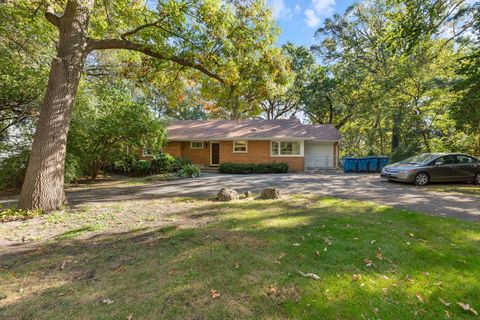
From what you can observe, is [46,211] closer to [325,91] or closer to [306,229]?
[306,229]

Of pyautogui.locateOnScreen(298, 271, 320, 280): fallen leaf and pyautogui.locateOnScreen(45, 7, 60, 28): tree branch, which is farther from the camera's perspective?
pyautogui.locateOnScreen(45, 7, 60, 28): tree branch

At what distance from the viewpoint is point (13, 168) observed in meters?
9.07

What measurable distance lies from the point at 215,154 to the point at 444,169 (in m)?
15.2

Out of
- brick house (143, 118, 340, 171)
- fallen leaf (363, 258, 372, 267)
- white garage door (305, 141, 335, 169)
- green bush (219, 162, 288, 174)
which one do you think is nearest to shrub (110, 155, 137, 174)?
brick house (143, 118, 340, 171)

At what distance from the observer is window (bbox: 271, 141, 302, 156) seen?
1934cm

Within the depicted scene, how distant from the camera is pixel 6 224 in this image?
5.15 m

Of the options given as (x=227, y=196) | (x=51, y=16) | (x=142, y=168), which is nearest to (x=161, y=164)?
(x=142, y=168)

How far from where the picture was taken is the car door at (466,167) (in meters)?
10.7

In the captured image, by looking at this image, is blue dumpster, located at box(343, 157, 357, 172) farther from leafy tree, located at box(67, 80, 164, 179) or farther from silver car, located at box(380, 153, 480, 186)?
leafy tree, located at box(67, 80, 164, 179)

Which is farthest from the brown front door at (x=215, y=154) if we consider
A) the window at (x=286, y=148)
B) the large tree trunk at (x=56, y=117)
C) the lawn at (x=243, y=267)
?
the lawn at (x=243, y=267)

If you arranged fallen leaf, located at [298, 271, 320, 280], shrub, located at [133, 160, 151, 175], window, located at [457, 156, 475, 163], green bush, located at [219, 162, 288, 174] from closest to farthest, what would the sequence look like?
fallen leaf, located at [298, 271, 320, 280] < window, located at [457, 156, 475, 163] < shrub, located at [133, 160, 151, 175] < green bush, located at [219, 162, 288, 174]

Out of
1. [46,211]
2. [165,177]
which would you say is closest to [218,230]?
[46,211]

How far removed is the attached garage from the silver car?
32.8ft

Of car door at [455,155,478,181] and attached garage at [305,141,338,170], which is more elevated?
attached garage at [305,141,338,170]
